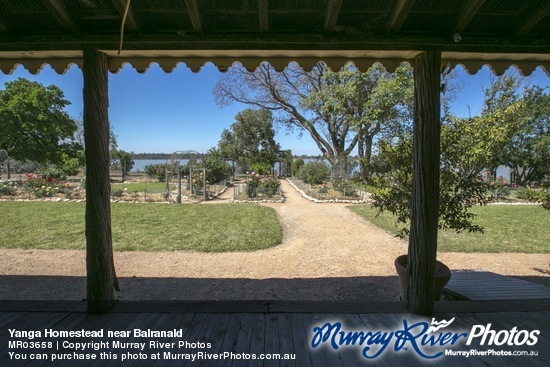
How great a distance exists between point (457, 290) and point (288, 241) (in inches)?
176

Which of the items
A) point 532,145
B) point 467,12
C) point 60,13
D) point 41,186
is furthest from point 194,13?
point 532,145

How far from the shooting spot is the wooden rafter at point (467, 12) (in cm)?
229

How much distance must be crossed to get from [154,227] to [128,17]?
7568 mm

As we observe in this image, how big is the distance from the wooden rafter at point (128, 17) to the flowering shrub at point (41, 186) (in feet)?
53.7

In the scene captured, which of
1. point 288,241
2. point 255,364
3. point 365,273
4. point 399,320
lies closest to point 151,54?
point 255,364

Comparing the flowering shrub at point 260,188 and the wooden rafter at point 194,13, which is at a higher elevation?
the wooden rafter at point 194,13

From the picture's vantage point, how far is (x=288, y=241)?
26.1 ft

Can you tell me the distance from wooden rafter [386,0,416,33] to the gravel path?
3660mm

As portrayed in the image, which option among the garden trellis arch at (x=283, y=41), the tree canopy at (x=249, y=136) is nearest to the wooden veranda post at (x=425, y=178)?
the garden trellis arch at (x=283, y=41)

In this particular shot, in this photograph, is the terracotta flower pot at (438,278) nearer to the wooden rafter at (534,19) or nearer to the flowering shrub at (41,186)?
the wooden rafter at (534,19)

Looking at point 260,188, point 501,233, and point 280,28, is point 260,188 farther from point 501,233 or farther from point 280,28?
point 280,28

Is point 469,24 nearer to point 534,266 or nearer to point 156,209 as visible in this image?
point 534,266

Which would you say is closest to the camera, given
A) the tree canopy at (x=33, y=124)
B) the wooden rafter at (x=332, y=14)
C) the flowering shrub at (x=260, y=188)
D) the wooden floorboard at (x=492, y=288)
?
the wooden rafter at (x=332, y=14)

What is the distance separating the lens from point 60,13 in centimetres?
236
